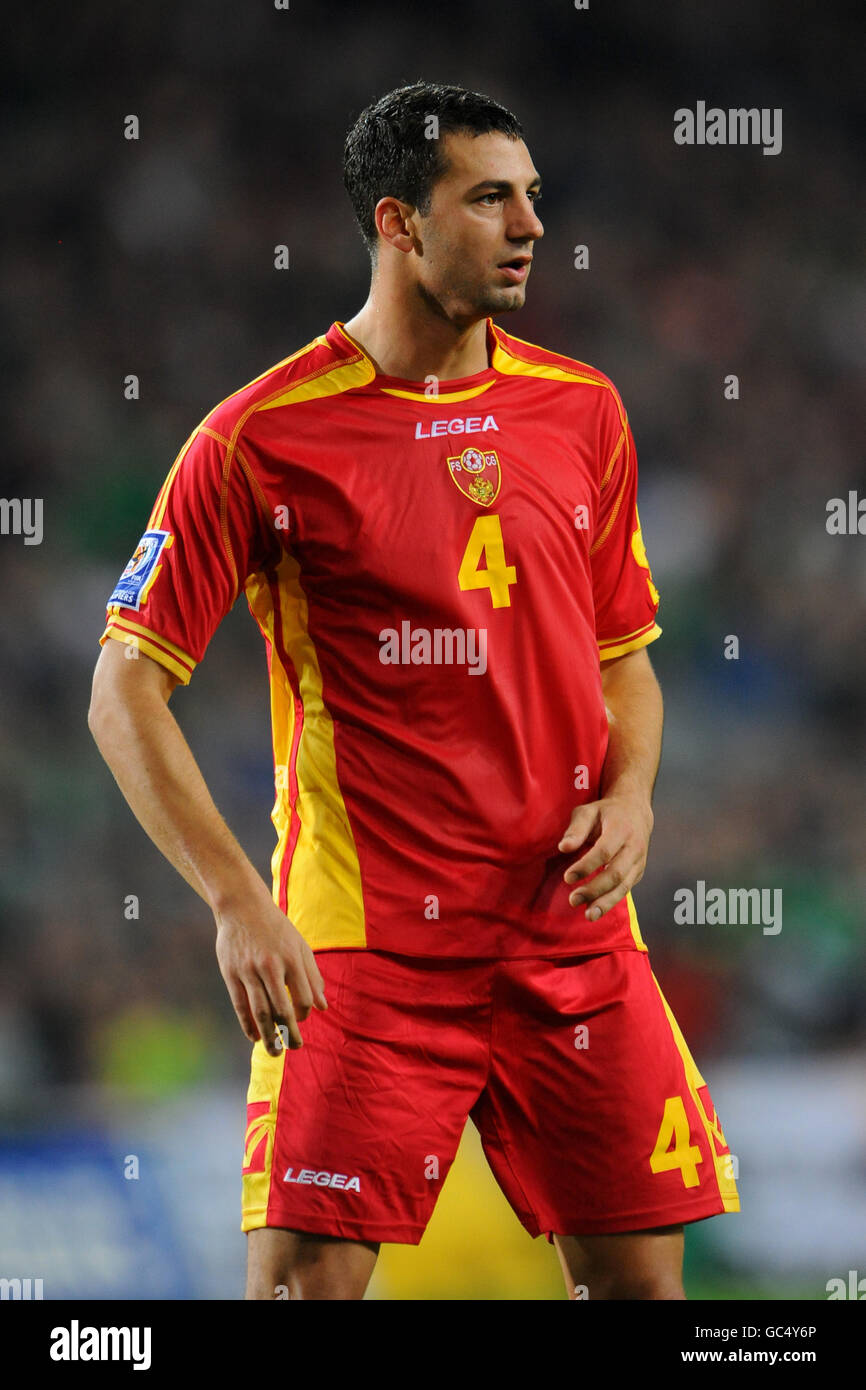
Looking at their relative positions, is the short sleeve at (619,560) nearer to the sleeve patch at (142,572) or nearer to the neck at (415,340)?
the neck at (415,340)

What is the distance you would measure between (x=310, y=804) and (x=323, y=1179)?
421 millimetres

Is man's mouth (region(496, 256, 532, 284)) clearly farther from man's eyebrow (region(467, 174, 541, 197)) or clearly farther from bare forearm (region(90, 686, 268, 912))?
bare forearm (region(90, 686, 268, 912))

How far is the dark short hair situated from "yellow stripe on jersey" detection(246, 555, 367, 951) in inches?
19.7

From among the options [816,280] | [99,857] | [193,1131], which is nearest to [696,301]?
[816,280]

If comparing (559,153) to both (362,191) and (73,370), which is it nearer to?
(73,370)

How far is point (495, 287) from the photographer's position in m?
1.84

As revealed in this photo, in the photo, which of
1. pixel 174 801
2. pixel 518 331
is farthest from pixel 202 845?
pixel 518 331

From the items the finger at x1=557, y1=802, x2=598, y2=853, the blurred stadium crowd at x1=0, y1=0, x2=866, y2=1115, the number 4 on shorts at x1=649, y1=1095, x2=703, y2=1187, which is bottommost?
the number 4 on shorts at x1=649, y1=1095, x2=703, y2=1187

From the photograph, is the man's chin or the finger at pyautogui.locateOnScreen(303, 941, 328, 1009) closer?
the finger at pyautogui.locateOnScreen(303, 941, 328, 1009)

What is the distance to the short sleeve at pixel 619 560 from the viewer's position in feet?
6.52

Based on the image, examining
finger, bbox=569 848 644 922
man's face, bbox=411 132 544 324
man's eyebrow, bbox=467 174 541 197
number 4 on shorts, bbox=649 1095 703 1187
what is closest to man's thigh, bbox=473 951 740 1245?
number 4 on shorts, bbox=649 1095 703 1187

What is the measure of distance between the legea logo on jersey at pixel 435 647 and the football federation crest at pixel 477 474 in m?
0.16

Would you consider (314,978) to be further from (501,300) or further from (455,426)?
(501,300)

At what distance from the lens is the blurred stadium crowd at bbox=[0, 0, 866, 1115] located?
456 centimetres
